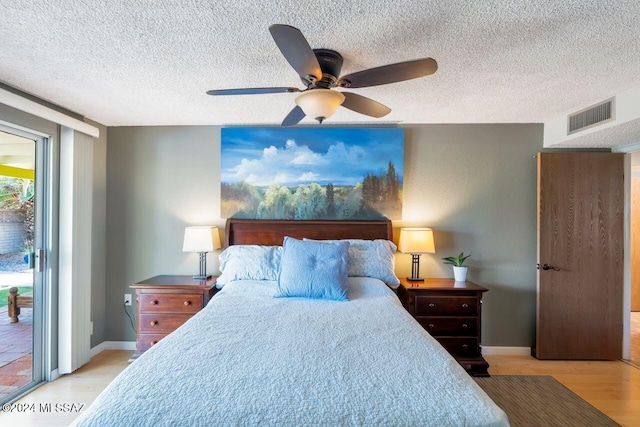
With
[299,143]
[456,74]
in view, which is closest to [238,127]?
[299,143]

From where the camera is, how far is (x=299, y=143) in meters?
3.31

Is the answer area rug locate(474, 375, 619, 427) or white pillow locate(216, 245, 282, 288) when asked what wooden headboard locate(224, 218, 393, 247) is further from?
area rug locate(474, 375, 619, 427)

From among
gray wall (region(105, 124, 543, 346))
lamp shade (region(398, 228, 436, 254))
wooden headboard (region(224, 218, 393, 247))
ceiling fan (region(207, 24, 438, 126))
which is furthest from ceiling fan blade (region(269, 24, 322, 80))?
gray wall (region(105, 124, 543, 346))

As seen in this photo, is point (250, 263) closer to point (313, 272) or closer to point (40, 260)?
point (313, 272)

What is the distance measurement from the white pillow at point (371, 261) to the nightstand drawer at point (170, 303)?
139cm

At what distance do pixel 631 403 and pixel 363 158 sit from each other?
294 cm

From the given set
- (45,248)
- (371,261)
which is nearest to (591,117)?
(371,261)

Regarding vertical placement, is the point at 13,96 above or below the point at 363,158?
above

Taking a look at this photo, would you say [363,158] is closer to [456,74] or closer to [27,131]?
[456,74]

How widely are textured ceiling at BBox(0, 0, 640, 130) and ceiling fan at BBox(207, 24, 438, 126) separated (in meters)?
0.19

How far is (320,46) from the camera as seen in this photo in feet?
5.95

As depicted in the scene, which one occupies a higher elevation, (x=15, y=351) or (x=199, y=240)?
(x=199, y=240)

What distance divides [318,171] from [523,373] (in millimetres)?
2684

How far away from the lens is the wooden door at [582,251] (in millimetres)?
3154
